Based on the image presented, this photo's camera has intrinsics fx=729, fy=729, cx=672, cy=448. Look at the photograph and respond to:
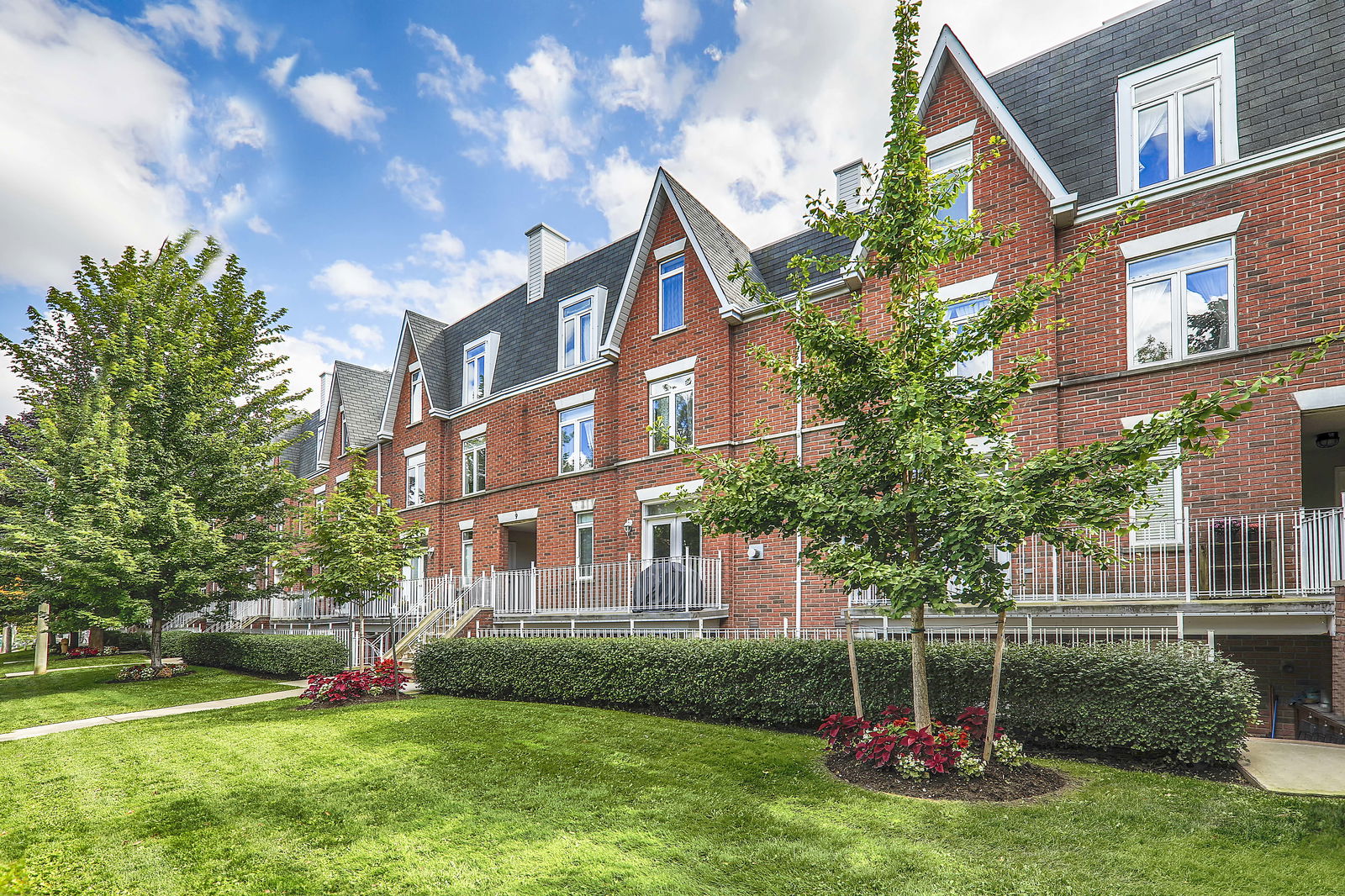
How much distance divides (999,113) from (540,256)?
1473 cm

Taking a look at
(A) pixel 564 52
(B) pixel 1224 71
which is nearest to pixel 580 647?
(A) pixel 564 52

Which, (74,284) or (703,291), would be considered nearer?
(703,291)

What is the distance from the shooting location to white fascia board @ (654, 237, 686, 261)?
1788cm

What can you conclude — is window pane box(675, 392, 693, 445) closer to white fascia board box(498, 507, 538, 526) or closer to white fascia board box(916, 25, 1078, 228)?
white fascia board box(498, 507, 538, 526)

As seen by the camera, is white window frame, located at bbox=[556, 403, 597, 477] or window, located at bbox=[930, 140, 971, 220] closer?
window, located at bbox=[930, 140, 971, 220]

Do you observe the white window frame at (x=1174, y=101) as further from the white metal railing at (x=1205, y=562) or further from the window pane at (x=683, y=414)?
the window pane at (x=683, y=414)

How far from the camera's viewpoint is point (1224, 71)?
38.2 ft

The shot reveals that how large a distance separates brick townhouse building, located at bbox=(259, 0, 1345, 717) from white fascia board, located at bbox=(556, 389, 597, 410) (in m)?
0.14

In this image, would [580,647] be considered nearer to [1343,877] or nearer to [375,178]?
[1343,877]

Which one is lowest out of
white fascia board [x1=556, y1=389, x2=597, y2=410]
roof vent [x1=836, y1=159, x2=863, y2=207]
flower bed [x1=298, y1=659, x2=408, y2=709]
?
flower bed [x1=298, y1=659, x2=408, y2=709]

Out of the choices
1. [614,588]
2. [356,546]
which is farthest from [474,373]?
[356,546]

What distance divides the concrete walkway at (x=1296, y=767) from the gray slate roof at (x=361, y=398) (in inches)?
1111

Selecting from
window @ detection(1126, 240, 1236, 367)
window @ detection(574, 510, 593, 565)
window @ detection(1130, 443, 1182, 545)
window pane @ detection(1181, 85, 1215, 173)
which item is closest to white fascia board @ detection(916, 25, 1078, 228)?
window @ detection(1126, 240, 1236, 367)

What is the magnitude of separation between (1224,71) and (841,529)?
10.6 metres
